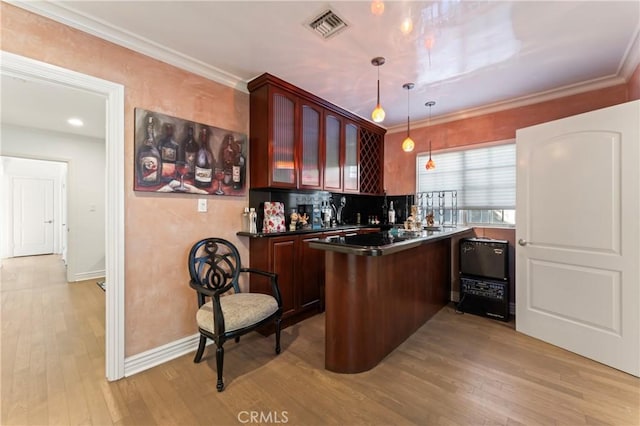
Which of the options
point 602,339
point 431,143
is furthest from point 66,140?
point 602,339

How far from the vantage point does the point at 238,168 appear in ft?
8.84

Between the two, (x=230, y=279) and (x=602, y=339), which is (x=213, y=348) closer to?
(x=230, y=279)

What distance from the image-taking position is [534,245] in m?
2.57

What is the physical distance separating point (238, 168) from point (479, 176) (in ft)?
10.4

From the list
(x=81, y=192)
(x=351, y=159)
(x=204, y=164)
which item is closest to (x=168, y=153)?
(x=204, y=164)

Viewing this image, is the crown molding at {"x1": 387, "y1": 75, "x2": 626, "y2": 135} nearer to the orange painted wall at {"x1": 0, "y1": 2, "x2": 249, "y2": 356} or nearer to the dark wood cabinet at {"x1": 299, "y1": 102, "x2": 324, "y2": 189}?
the dark wood cabinet at {"x1": 299, "y1": 102, "x2": 324, "y2": 189}

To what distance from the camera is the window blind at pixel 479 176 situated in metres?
3.32

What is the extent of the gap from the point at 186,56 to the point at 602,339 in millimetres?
4281

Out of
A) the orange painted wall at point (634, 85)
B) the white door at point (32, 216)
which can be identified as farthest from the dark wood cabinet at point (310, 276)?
the white door at point (32, 216)

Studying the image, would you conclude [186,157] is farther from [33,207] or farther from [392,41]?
[33,207]

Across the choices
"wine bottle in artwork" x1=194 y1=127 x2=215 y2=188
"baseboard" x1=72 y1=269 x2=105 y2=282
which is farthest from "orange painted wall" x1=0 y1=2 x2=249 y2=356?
"baseboard" x1=72 y1=269 x2=105 y2=282

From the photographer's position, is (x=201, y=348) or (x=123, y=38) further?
(x=201, y=348)

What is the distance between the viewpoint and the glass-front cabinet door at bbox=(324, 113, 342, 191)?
134 inches

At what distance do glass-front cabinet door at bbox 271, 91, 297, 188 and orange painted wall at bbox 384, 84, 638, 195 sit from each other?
7.15 feet
